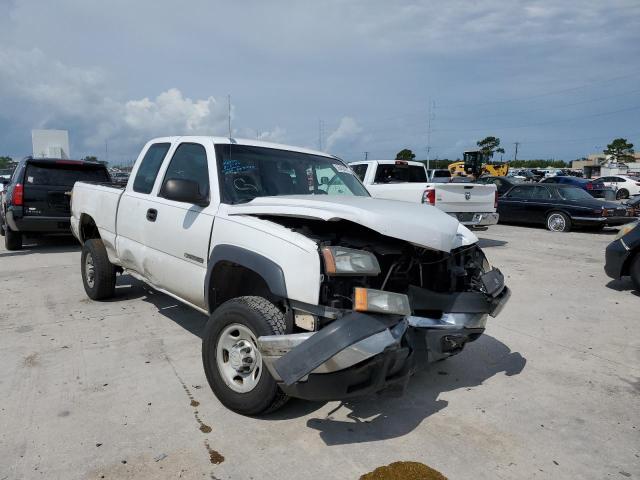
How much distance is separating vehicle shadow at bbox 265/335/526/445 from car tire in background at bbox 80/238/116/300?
3383mm

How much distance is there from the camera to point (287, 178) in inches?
174

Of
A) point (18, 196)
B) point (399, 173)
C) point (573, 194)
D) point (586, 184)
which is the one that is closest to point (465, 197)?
point (399, 173)

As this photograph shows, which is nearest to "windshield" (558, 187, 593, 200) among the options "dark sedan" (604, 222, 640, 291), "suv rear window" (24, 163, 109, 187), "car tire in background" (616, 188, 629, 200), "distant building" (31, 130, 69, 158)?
"dark sedan" (604, 222, 640, 291)

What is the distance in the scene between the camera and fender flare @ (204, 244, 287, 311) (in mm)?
3010

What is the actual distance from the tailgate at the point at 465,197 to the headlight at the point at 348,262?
7221mm

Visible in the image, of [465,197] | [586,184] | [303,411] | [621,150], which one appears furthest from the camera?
[621,150]

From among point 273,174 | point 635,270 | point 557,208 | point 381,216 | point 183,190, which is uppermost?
point 273,174

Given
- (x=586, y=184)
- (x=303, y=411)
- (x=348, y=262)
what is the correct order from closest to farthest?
(x=348, y=262) → (x=303, y=411) → (x=586, y=184)

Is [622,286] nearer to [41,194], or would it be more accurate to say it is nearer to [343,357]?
[343,357]

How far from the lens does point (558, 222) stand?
47.4ft

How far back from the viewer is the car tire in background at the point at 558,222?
14234 mm

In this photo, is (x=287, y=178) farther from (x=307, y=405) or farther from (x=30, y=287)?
(x=30, y=287)

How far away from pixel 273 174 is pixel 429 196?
19.5ft

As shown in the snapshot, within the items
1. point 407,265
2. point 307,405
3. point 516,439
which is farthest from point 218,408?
point 516,439
